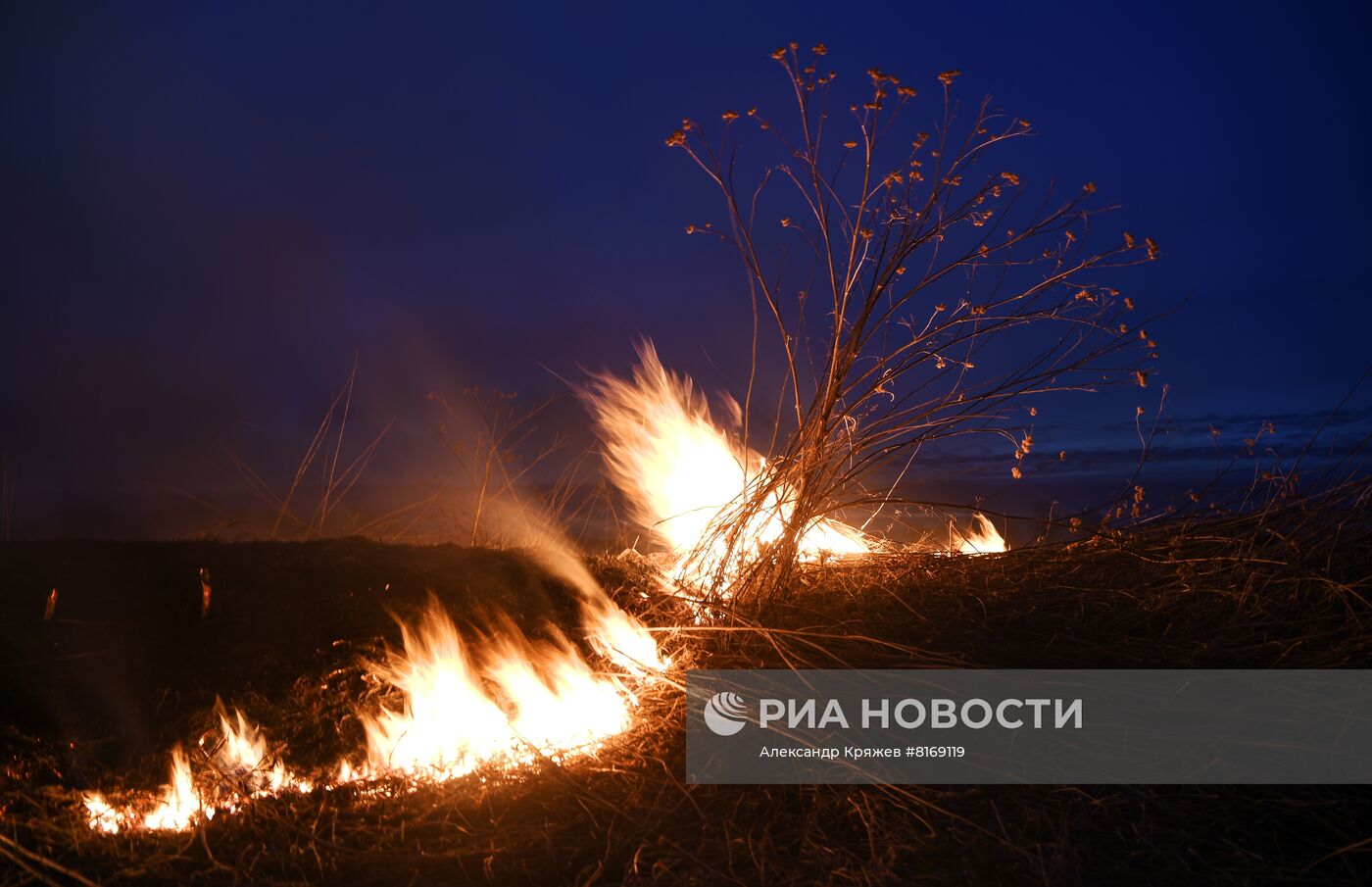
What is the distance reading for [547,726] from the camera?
3209 mm

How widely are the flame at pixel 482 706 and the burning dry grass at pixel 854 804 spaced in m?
0.11

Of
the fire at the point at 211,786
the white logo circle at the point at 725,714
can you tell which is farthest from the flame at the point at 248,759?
the white logo circle at the point at 725,714

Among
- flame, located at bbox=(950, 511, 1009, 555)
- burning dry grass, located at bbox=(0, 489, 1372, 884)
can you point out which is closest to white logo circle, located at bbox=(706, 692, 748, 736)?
burning dry grass, located at bbox=(0, 489, 1372, 884)

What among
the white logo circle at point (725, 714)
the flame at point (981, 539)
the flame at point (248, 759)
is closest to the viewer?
the flame at point (248, 759)

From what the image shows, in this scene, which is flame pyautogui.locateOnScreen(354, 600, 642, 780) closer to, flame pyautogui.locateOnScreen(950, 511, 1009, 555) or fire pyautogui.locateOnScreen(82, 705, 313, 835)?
fire pyautogui.locateOnScreen(82, 705, 313, 835)

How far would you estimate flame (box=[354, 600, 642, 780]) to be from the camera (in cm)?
302

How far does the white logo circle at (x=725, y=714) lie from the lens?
9.67 feet

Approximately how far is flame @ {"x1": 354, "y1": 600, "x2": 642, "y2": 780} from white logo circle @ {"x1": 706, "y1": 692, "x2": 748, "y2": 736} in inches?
14.6

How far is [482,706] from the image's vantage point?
3.21 m

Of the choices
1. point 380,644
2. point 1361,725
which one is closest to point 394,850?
point 380,644

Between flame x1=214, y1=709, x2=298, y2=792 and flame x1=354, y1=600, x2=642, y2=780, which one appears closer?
flame x1=214, y1=709, x2=298, y2=792

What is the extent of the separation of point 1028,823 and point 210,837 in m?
2.30

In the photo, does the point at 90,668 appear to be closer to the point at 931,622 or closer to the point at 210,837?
the point at 210,837

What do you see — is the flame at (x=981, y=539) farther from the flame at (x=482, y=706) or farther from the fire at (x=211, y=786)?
the fire at (x=211, y=786)
